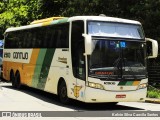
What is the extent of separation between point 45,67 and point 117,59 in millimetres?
5097

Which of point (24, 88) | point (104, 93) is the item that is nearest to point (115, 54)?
point (104, 93)

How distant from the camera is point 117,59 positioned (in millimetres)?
15148

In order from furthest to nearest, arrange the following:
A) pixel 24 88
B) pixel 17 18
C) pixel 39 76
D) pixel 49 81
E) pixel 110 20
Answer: pixel 17 18, pixel 24 88, pixel 39 76, pixel 49 81, pixel 110 20

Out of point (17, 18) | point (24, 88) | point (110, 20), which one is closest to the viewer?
point (110, 20)

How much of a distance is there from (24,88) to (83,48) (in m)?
10.3

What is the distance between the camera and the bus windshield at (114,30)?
1531 cm

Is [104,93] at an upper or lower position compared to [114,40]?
lower

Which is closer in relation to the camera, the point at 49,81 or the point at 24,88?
the point at 49,81

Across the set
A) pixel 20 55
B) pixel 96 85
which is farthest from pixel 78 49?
pixel 20 55

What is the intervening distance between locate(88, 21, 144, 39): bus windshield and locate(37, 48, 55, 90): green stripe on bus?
333cm

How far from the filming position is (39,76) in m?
20.3

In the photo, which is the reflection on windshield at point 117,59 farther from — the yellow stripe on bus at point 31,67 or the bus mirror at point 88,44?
the yellow stripe on bus at point 31,67

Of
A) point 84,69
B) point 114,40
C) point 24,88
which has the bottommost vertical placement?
point 24,88

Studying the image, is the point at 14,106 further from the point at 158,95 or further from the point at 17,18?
the point at 17,18
